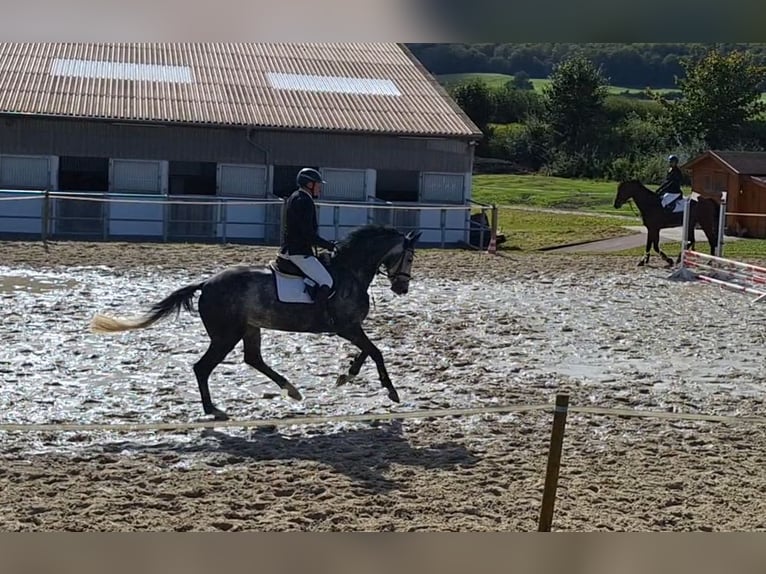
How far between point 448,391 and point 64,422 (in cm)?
227

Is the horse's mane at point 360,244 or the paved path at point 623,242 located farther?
the paved path at point 623,242

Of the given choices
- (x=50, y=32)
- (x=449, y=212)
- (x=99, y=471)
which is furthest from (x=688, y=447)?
(x=449, y=212)

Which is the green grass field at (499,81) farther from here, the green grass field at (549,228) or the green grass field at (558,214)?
the green grass field at (549,228)

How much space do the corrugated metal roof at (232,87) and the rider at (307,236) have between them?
33.5 feet

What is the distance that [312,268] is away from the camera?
576cm

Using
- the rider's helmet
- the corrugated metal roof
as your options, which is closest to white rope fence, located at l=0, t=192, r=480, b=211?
the corrugated metal roof

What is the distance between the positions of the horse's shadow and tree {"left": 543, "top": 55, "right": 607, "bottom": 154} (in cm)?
2002

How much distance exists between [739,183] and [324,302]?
540 inches

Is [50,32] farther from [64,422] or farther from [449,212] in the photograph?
[449,212]

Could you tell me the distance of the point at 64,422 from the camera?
552 cm

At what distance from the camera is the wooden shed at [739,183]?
17609mm

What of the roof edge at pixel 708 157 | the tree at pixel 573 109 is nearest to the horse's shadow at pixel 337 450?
the roof edge at pixel 708 157

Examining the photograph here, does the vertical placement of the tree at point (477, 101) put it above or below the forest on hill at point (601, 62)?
below

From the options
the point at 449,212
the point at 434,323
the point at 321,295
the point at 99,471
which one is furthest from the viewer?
the point at 449,212
